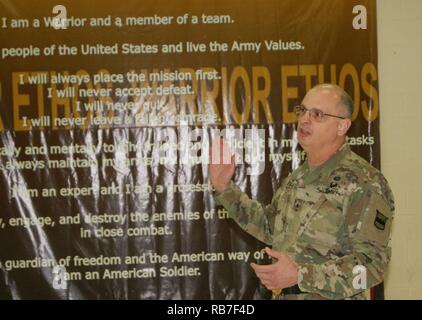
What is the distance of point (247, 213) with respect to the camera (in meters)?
2.64

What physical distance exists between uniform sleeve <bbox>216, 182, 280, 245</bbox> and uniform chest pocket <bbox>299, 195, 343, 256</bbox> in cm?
30

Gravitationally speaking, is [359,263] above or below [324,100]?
below

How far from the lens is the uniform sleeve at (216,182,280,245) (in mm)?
2613

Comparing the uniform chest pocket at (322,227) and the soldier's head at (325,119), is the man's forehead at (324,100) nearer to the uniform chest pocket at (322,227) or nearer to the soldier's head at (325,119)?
the soldier's head at (325,119)

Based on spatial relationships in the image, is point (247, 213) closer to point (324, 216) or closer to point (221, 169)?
point (221, 169)

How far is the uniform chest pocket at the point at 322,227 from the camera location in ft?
7.57

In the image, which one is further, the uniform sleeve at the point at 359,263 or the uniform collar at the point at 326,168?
the uniform collar at the point at 326,168

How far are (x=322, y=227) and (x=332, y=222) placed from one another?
0.14ft

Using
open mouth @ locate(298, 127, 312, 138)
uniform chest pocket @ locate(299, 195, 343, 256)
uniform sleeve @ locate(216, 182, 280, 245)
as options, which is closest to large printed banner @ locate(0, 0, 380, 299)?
uniform sleeve @ locate(216, 182, 280, 245)

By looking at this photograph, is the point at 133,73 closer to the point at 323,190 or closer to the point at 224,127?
the point at 224,127

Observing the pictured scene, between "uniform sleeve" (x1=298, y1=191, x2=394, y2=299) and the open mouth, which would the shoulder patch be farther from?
the open mouth

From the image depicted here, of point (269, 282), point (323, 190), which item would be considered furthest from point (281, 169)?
point (269, 282)

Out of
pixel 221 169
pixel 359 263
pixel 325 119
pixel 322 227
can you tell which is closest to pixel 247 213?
pixel 221 169

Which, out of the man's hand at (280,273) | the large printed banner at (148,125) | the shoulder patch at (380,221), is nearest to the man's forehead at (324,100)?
the shoulder patch at (380,221)
